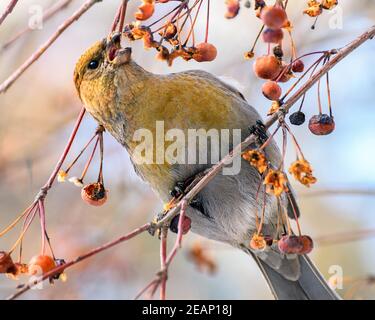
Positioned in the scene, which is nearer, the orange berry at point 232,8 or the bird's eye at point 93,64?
the orange berry at point 232,8

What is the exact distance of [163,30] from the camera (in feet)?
7.43

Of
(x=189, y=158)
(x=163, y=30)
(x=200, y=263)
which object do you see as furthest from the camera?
(x=200, y=263)

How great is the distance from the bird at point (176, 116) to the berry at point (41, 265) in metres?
0.98

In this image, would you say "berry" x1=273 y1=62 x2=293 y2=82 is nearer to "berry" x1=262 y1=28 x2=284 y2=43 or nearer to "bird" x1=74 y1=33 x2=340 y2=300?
"berry" x1=262 y1=28 x2=284 y2=43

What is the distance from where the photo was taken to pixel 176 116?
2.88 m

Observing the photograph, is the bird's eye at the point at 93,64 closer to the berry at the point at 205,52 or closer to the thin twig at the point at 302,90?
the berry at the point at 205,52

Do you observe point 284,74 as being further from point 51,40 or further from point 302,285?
point 302,285

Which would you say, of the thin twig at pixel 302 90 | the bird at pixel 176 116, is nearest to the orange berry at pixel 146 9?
the thin twig at pixel 302 90

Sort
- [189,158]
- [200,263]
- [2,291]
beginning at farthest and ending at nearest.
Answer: [2,291]
[200,263]
[189,158]

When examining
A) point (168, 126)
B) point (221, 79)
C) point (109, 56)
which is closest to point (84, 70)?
point (109, 56)

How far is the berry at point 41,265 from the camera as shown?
2014 millimetres

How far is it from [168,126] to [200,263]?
44.4 inches

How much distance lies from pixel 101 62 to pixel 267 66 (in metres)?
1.09

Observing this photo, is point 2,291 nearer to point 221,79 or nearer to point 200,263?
point 200,263
